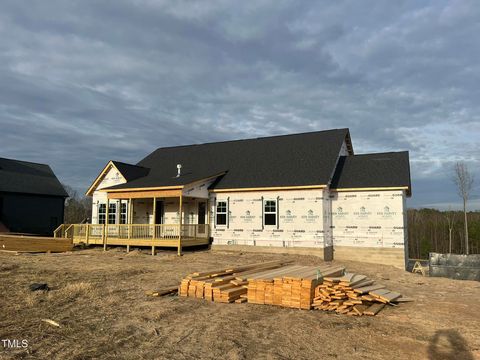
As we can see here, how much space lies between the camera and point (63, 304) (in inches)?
369

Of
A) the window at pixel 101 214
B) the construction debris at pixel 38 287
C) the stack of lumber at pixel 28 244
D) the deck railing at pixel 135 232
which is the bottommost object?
the construction debris at pixel 38 287

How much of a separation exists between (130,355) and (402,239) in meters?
17.1

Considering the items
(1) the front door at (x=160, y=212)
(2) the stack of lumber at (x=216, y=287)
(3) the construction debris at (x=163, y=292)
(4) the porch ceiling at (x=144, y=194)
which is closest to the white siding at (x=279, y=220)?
(4) the porch ceiling at (x=144, y=194)

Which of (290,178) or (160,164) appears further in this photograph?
(160,164)

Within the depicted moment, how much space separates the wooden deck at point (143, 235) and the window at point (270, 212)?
3.74 m

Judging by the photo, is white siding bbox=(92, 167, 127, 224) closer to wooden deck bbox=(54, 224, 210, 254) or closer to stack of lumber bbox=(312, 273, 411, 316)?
wooden deck bbox=(54, 224, 210, 254)

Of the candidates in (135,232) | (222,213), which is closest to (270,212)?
(222,213)

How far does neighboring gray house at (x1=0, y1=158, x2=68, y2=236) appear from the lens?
31.5m

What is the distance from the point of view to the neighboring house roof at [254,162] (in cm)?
2216

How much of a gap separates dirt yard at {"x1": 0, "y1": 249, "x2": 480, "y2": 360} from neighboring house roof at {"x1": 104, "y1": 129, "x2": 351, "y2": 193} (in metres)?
10.6

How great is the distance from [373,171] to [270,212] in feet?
20.2

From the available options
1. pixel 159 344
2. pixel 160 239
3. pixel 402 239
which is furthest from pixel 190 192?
pixel 159 344

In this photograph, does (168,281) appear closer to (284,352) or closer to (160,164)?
(284,352)

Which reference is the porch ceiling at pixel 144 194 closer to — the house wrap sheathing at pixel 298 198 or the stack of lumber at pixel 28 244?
the house wrap sheathing at pixel 298 198
